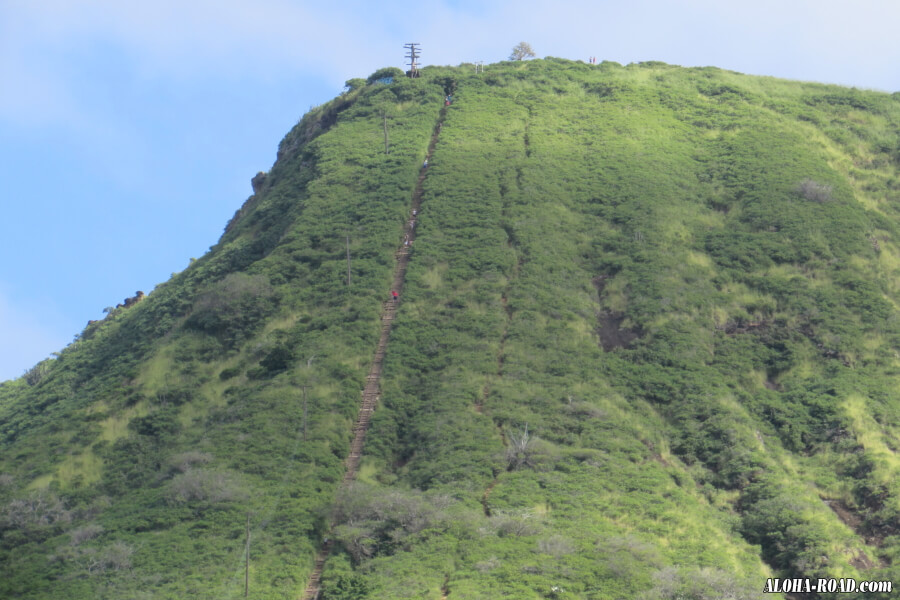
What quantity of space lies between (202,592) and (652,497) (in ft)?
63.0

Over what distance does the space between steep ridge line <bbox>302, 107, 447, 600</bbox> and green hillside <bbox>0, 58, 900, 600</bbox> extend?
24cm

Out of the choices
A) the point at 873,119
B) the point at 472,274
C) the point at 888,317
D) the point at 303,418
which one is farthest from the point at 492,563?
the point at 873,119

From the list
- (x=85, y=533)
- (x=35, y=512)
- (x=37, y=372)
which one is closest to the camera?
(x=85, y=533)

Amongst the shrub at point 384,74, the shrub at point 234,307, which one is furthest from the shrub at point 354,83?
the shrub at point 234,307

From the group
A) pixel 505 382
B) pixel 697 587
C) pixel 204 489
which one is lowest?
pixel 697 587

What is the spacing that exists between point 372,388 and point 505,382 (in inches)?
281

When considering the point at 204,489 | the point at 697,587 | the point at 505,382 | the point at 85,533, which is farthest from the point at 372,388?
the point at 697,587

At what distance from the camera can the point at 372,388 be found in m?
56.4

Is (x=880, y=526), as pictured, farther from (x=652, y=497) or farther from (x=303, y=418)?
(x=303, y=418)

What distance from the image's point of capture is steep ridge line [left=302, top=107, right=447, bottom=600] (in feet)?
143

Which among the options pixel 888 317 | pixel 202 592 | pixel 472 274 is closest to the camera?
pixel 202 592

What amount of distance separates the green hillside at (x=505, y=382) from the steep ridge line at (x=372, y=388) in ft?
0.80

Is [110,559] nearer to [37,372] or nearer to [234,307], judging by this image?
[234,307]

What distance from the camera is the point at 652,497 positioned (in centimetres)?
4594
